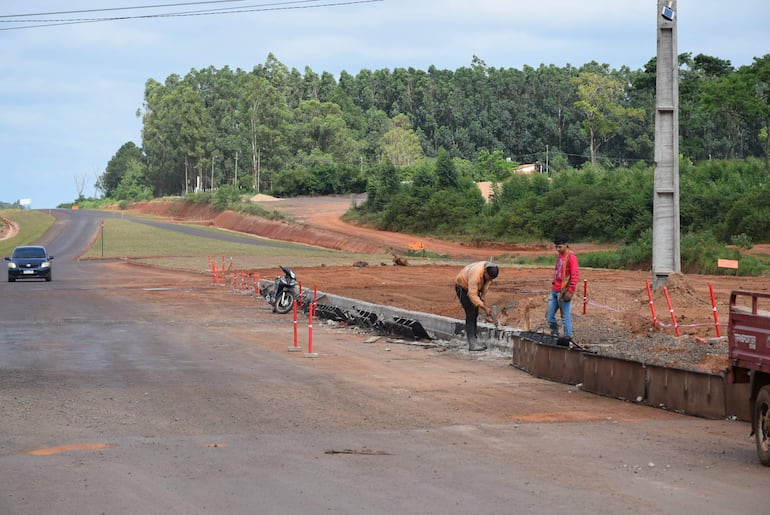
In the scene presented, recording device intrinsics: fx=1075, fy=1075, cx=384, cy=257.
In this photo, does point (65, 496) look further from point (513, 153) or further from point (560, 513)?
point (513, 153)

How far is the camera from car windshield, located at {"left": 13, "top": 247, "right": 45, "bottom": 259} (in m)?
48.5

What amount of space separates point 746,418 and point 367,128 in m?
177

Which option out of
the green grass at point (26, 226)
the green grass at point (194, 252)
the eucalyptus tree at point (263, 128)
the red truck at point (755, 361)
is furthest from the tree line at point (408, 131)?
the red truck at point (755, 361)

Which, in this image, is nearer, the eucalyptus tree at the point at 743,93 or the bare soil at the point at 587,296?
the bare soil at the point at 587,296

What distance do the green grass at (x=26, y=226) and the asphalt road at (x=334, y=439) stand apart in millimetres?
66720

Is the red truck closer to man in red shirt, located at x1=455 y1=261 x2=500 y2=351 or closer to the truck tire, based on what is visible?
the truck tire

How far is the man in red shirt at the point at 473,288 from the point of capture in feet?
62.2

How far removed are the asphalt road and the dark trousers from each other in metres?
0.78

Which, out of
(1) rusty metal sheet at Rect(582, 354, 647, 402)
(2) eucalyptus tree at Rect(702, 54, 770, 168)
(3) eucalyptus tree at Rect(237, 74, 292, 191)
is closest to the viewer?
(1) rusty metal sheet at Rect(582, 354, 647, 402)

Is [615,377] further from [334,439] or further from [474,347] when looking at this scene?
[474,347]

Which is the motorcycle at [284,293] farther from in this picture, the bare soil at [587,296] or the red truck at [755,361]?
the red truck at [755,361]

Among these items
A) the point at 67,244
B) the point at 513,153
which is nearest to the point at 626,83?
the point at 513,153

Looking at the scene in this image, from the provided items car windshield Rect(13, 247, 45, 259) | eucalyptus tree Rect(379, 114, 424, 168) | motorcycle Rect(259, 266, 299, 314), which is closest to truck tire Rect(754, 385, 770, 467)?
motorcycle Rect(259, 266, 299, 314)

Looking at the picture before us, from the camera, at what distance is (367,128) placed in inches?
7367
